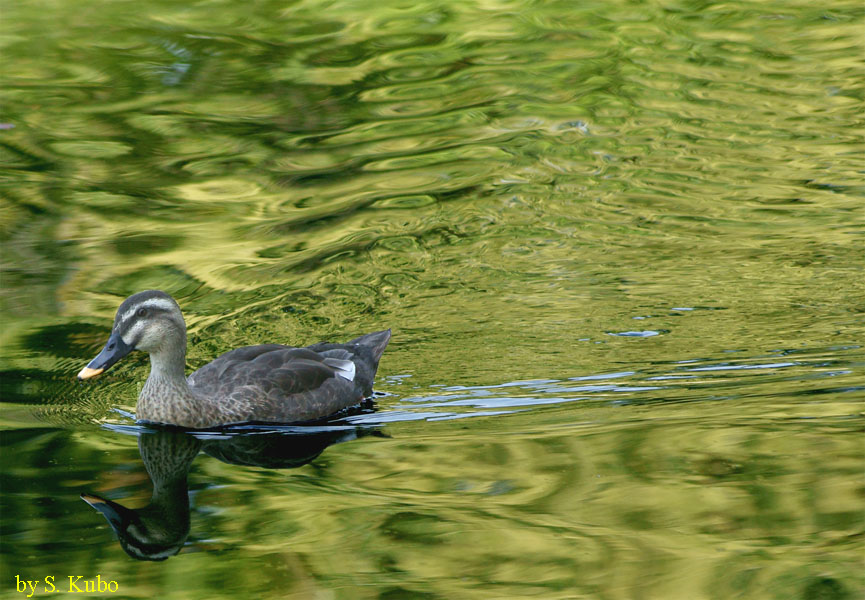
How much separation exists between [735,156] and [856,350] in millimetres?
4076

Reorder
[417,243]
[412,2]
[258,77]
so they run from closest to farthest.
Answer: [417,243] → [258,77] → [412,2]

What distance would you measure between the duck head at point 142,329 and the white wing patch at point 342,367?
1000 millimetres

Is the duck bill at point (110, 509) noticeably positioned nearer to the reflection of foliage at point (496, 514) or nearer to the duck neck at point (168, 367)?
the reflection of foliage at point (496, 514)

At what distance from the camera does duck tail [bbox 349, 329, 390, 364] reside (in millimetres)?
8906

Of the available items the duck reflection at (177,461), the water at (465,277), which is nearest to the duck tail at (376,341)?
the water at (465,277)

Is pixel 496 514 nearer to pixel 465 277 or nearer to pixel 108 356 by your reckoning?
pixel 108 356

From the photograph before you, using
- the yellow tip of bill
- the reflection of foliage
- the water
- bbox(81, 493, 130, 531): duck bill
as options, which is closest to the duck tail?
the water

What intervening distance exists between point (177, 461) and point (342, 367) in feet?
4.63

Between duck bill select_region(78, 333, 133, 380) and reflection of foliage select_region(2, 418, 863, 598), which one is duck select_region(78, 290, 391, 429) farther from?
reflection of foliage select_region(2, 418, 863, 598)

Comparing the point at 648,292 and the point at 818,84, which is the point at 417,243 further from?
the point at 818,84

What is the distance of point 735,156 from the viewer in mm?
12477

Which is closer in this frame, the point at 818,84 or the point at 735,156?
the point at 735,156

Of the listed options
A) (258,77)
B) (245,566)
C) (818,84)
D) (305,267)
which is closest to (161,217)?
(305,267)

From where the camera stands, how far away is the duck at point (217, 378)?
803 centimetres
